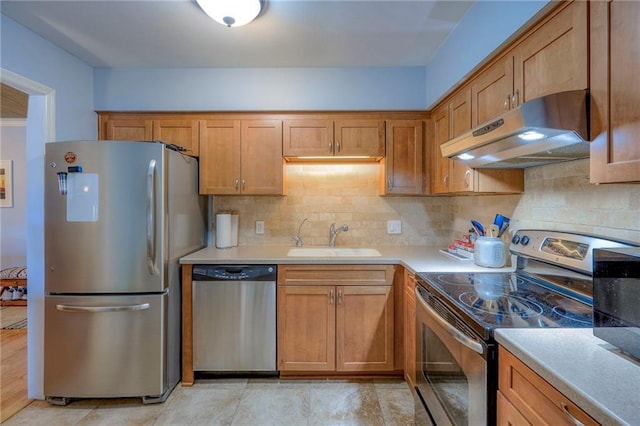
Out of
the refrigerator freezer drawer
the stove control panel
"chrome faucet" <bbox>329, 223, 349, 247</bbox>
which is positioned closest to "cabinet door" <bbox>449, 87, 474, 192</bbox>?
the stove control panel

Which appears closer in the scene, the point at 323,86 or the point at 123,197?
the point at 123,197

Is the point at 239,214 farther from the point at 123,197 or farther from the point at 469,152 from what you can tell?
the point at 469,152

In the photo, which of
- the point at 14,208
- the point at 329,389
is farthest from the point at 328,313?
the point at 14,208

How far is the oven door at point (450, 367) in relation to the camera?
1.07m

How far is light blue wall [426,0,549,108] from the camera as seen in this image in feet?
4.63

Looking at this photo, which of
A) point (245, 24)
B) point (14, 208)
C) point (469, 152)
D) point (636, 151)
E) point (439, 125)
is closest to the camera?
point (636, 151)

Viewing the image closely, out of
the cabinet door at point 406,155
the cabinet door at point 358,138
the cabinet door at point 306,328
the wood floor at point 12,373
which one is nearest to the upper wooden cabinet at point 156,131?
the cabinet door at point 358,138

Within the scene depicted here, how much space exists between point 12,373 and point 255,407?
2032 millimetres

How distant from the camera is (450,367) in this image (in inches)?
52.5

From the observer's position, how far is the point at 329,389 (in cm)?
217

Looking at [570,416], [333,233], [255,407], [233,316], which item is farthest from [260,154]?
[570,416]

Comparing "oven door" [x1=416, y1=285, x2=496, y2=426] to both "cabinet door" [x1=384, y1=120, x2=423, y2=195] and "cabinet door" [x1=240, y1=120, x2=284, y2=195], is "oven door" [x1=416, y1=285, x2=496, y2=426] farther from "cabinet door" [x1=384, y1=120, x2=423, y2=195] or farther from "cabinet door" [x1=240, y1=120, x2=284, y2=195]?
"cabinet door" [x1=240, y1=120, x2=284, y2=195]

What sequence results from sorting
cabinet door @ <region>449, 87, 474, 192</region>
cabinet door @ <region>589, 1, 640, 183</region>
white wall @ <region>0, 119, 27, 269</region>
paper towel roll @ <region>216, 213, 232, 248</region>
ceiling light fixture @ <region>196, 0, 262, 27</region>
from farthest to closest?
white wall @ <region>0, 119, 27, 269</region>
paper towel roll @ <region>216, 213, 232, 248</region>
cabinet door @ <region>449, 87, 474, 192</region>
ceiling light fixture @ <region>196, 0, 262, 27</region>
cabinet door @ <region>589, 1, 640, 183</region>

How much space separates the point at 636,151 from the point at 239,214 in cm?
261
